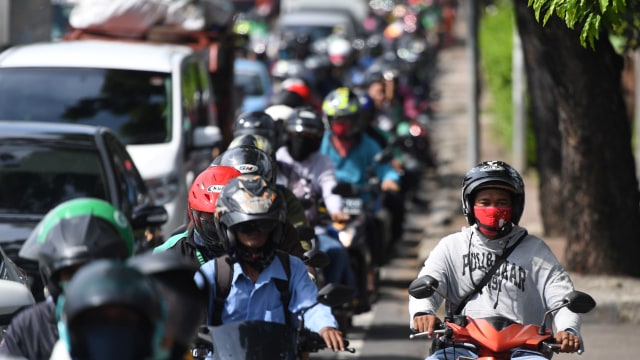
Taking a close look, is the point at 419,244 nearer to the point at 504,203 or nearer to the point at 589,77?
the point at 589,77

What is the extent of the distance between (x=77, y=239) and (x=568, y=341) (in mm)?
2375

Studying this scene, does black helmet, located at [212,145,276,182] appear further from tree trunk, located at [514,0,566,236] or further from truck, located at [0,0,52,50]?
truck, located at [0,0,52,50]

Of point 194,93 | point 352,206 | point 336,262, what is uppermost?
point 194,93

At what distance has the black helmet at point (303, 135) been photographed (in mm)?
11117

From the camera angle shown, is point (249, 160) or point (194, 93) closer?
point (249, 160)

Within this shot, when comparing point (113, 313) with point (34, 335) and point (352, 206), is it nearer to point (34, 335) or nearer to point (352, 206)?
point (34, 335)

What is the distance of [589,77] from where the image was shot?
13.0m

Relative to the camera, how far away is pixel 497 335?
6.51m

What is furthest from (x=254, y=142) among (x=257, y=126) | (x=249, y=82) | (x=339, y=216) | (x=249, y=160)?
(x=249, y=82)

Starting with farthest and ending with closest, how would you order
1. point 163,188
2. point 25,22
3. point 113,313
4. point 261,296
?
point 25,22, point 163,188, point 261,296, point 113,313

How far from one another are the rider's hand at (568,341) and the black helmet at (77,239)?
2.14m

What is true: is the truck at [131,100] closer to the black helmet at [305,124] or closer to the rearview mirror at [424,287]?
the black helmet at [305,124]

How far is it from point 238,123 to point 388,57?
14494 millimetres

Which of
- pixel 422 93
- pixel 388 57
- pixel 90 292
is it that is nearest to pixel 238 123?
pixel 90 292
